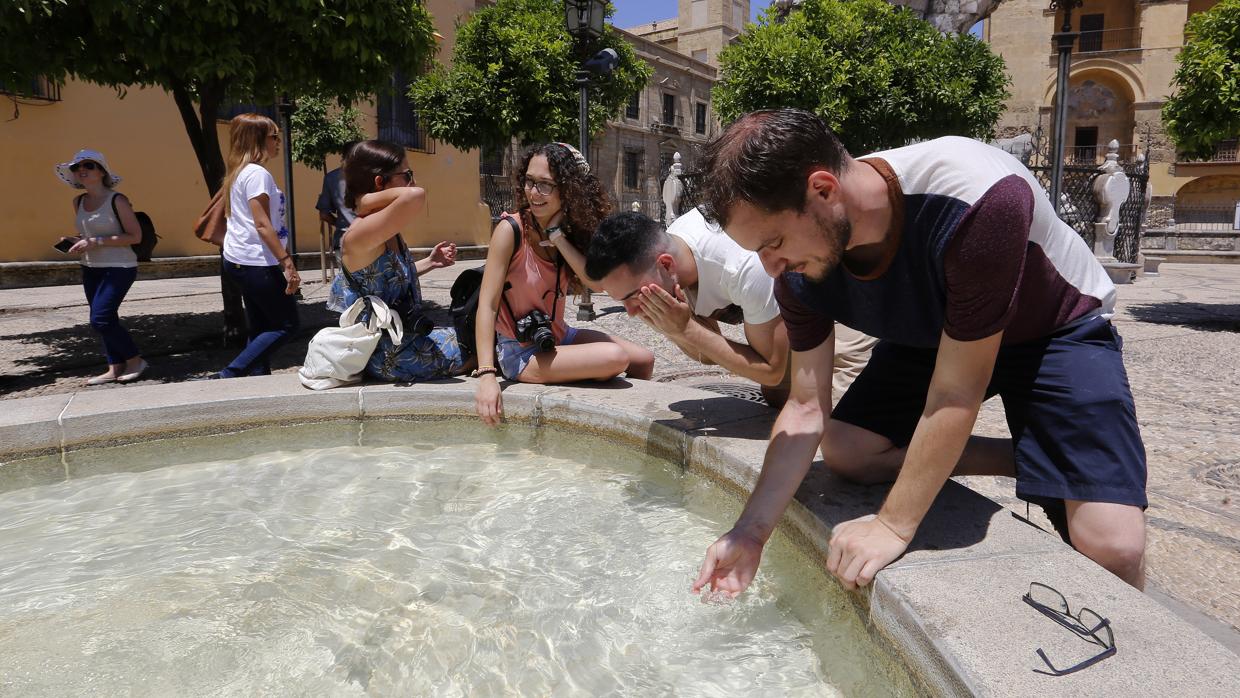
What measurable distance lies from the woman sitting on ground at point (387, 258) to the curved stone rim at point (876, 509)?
0.20 metres

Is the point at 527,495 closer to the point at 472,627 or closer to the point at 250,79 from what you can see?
the point at 472,627

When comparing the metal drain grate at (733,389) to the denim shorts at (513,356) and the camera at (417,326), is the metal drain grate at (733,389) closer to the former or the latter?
the denim shorts at (513,356)

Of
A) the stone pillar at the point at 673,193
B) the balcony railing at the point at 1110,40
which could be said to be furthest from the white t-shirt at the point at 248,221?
the balcony railing at the point at 1110,40

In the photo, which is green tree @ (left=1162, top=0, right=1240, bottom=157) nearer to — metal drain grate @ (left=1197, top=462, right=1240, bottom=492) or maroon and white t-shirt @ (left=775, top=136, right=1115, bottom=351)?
metal drain grate @ (left=1197, top=462, right=1240, bottom=492)

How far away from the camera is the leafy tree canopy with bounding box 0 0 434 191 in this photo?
484cm

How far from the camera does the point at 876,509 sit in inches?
79.0

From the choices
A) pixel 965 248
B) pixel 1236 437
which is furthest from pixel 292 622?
pixel 1236 437

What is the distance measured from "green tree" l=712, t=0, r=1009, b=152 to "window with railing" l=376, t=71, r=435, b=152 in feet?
27.2

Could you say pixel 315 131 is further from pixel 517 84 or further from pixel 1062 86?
pixel 1062 86

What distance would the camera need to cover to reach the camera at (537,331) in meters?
3.56

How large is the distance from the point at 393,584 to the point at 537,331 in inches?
64.6

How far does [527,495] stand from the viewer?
9.03 ft

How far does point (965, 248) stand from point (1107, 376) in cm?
57

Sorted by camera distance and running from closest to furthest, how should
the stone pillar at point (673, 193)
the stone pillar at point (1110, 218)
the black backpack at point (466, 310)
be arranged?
the black backpack at point (466, 310) < the stone pillar at point (1110, 218) < the stone pillar at point (673, 193)
